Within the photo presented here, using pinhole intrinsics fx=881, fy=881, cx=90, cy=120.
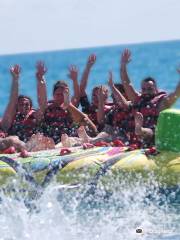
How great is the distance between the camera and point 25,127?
6992 millimetres

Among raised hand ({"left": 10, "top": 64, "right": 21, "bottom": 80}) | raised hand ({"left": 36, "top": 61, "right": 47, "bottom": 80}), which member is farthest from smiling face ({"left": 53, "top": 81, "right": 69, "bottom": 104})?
raised hand ({"left": 10, "top": 64, "right": 21, "bottom": 80})

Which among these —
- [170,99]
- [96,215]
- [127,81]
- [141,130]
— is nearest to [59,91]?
[127,81]

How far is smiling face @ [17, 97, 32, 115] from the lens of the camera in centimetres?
702

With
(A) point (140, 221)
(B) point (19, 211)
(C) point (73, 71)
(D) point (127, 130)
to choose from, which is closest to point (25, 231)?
(B) point (19, 211)

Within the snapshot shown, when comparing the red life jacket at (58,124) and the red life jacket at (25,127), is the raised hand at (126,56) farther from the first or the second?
the red life jacket at (25,127)

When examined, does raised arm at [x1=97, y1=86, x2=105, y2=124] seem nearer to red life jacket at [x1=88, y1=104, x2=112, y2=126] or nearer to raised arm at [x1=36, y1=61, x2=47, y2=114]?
red life jacket at [x1=88, y1=104, x2=112, y2=126]

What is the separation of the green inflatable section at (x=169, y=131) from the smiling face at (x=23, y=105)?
147cm

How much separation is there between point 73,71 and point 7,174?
5.24 ft

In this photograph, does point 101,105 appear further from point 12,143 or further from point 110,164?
point 110,164

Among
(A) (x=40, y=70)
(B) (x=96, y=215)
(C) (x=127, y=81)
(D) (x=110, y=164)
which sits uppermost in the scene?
(A) (x=40, y=70)

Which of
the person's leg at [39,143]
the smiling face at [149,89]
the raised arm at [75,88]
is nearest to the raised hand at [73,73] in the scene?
the raised arm at [75,88]

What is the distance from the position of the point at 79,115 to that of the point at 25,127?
454 mm

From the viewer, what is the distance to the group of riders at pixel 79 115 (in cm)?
664

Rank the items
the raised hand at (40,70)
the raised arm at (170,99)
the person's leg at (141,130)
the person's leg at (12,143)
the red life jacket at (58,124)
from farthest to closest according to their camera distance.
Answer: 1. the raised hand at (40,70)
2. the red life jacket at (58,124)
3. the raised arm at (170,99)
4. the person's leg at (12,143)
5. the person's leg at (141,130)
